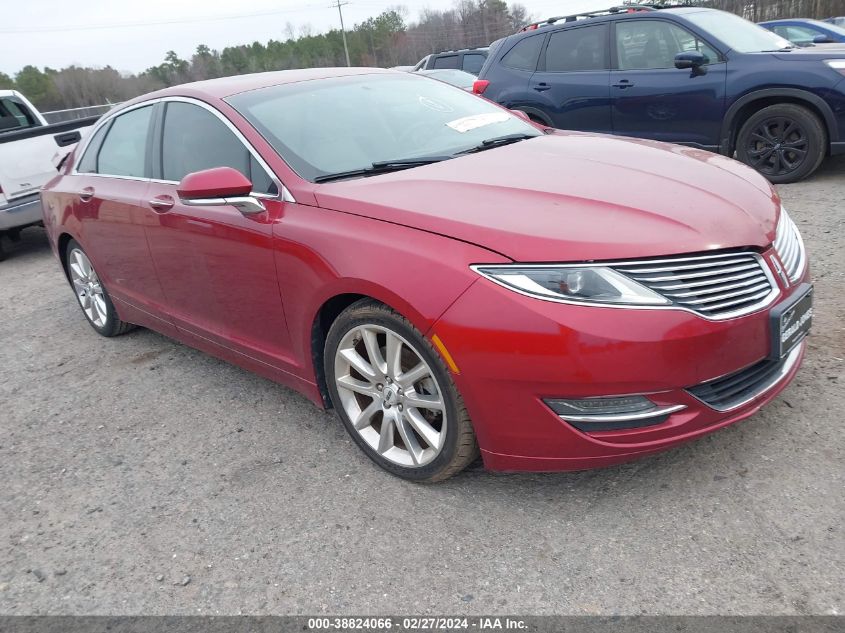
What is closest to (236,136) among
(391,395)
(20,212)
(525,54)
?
(391,395)

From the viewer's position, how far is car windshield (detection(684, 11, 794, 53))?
6.69 m

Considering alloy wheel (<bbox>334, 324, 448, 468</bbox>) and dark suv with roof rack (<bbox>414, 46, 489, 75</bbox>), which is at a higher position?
dark suv with roof rack (<bbox>414, 46, 489, 75</bbox>)

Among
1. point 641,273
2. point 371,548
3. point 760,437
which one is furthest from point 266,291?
point 760,437

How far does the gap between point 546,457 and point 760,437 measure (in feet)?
3.24

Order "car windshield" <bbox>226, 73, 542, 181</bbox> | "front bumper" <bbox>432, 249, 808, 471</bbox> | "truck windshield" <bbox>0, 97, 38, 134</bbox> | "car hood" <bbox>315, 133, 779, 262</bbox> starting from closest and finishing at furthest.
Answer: "front bumper" <bbox>432, 249, 808, 471</bbox> < "car hood" <bbox>315, 133, 779, 262</bbox> < "car windshield" <bbox>226, 73, 542, 181</bbox> < "truck windshield" <bbox>0, 97, 38, 134</bbox>

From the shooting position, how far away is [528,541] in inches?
93.3

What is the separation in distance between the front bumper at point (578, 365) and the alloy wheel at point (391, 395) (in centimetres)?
25

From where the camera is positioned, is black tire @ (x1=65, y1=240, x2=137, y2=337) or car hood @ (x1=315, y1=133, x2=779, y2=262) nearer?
car hood @ (x1=315, y1=133, x2=779, y2=262)

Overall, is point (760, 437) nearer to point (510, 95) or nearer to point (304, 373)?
point (304, 373)

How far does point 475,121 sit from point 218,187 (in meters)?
1.46

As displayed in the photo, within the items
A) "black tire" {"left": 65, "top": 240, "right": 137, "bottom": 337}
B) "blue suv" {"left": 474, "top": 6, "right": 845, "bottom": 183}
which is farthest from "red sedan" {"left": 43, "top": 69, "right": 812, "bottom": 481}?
"blue suv" {"left": 474, "top": 6, "right": 845, "bottom": 183}

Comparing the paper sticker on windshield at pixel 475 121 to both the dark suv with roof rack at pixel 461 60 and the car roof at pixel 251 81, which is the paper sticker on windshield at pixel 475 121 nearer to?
the car roof at pixel 251 81

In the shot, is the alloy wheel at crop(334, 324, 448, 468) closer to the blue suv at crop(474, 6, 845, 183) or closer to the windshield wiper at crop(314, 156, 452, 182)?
the windshield wiper at crop(314, 156, 452, 182)

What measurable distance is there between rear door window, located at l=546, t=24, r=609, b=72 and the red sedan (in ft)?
14.0
